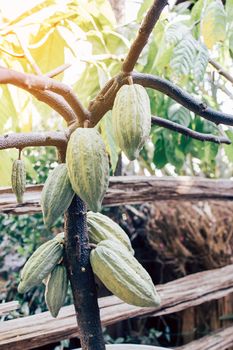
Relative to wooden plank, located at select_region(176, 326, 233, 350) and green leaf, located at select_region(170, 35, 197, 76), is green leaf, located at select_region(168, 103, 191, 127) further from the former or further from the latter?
wooden plank, located at select_region(176, 326, 233, 350)

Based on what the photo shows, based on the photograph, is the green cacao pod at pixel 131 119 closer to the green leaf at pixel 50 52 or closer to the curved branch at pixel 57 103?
the curved branch at pixel 57 103

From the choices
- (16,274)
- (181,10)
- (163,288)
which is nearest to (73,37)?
(181,10)

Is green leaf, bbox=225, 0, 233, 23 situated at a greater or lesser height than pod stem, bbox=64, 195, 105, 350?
→ greater

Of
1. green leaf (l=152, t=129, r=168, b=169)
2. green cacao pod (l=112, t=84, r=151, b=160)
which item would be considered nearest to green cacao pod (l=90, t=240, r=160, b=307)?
green cacao pod (l=112, t=84, r=151, b=160)

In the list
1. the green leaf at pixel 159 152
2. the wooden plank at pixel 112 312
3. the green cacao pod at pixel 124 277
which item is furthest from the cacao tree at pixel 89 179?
the green leaf at pixel 159 152

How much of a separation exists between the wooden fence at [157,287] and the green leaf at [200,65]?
0.50 m

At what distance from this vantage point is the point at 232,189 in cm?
173

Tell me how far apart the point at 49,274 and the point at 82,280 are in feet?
0.15

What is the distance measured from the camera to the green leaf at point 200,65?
89 centimetres

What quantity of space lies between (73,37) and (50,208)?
23.6 inches

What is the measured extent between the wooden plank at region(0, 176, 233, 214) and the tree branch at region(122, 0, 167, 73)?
0.61 metres

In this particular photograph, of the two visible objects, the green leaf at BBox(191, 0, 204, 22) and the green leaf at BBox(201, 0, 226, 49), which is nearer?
the green leaf at BBox(201, 0, 226, 49)

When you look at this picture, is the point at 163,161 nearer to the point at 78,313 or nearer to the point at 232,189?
the point at 232,189

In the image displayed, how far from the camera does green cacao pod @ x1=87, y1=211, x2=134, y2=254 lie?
634 mm
